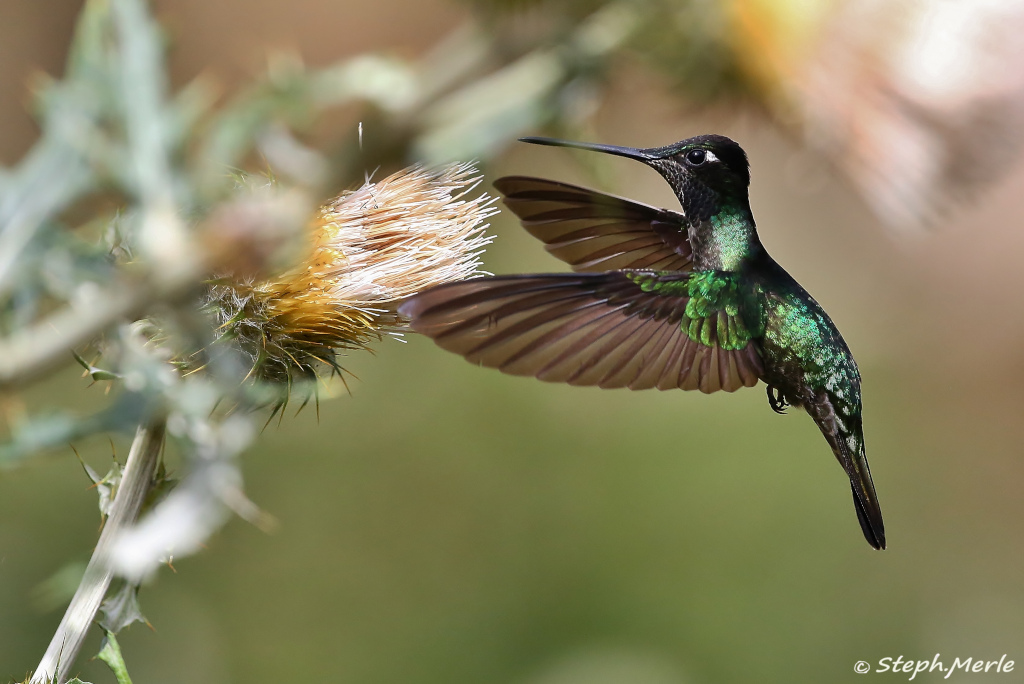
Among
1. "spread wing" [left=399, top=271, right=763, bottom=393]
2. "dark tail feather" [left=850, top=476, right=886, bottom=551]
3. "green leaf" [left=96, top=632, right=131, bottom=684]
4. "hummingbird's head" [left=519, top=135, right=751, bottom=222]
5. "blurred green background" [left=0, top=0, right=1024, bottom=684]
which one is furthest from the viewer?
"blurred green background" [left=0, top=0, right=1024, bottom=684]

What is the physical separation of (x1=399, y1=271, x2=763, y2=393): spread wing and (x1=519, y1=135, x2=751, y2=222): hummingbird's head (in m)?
0.19

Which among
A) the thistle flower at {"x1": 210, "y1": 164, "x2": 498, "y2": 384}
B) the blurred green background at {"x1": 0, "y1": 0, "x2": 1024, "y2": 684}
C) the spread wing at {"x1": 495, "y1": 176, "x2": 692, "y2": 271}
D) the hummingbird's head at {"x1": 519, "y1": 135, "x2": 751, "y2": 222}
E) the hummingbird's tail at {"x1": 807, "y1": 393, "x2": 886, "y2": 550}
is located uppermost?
the blurred green background at {"x1": 0, "y1": 0, "x2": 1024, "y2": 684}

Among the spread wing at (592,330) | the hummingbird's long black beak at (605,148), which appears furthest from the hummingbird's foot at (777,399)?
the hummingbird's long black beak at (605,148)

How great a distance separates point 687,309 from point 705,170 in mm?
248

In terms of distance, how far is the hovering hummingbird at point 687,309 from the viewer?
139cm

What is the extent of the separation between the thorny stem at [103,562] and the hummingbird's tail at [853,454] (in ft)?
3.50

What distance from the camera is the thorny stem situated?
123cm

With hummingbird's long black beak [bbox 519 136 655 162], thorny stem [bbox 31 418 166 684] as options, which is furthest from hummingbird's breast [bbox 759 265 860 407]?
thorny stem [bbox 31 418 166 684]

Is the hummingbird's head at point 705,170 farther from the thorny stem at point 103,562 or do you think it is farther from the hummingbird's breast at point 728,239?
the thorny stem at point 103,562

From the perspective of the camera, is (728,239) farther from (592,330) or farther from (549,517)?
(549,517)

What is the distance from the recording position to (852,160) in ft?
8.72

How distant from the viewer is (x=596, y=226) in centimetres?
190

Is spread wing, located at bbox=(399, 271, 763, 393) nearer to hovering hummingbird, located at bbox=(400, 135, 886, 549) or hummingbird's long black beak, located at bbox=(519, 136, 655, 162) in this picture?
hovering hummingbird, located at bbox=(400, 135, 886, 549)

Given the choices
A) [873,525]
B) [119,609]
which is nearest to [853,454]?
[873,525]
